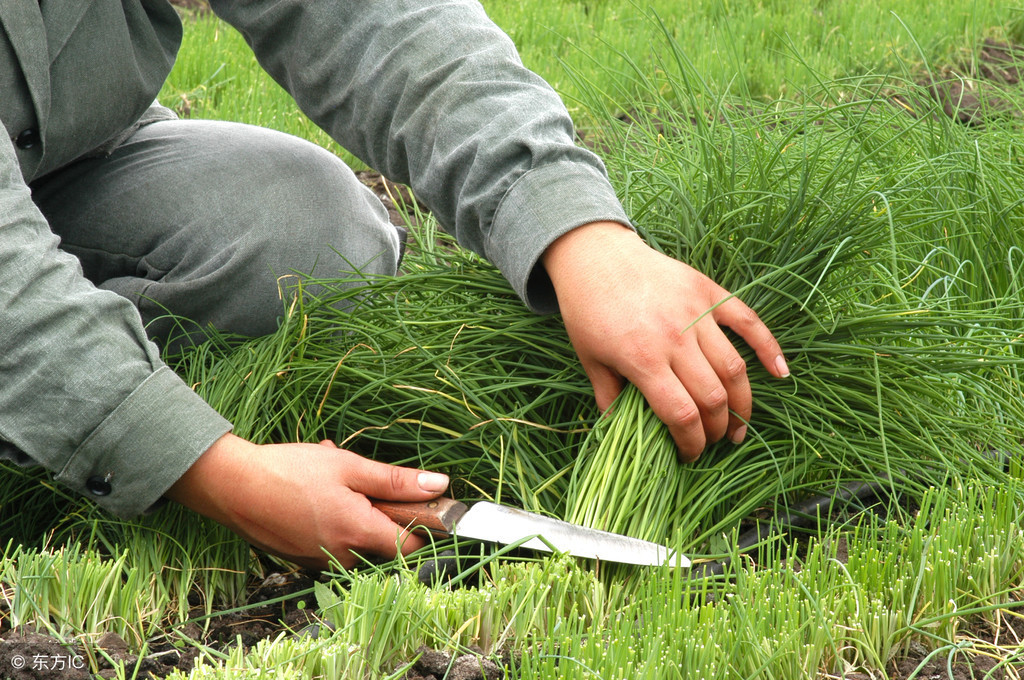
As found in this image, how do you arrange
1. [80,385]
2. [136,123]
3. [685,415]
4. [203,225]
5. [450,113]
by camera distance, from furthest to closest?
[136,123]
[203,225]
[450,113]
[685,415]
[80,385]

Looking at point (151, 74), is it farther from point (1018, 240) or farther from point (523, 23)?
point (523, 23)

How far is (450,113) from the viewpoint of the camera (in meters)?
1.75

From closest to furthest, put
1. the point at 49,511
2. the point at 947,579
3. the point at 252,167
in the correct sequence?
the point at 947,579
the point at 49,511
the point at 252,167

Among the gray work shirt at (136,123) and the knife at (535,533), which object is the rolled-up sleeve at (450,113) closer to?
the gray work shirt at (136,123)

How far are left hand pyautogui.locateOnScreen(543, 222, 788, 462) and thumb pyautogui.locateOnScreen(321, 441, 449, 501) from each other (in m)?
0.34

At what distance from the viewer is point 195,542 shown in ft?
5.24

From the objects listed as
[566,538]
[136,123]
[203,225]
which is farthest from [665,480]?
[136,123]

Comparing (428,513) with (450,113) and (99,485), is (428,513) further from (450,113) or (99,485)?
(450,113)

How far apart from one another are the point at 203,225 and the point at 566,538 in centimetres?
117

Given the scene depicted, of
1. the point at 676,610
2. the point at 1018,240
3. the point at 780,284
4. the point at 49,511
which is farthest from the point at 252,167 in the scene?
the point at 1018,240

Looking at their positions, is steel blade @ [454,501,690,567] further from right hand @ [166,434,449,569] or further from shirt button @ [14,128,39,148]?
shirt button @ [14,128,39,148]

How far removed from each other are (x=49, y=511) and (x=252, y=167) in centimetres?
86

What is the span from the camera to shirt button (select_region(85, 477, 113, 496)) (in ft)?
4.69

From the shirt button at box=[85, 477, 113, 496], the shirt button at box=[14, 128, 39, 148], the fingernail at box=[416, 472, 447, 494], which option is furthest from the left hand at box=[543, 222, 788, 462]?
the shirt button at box=[14, 128, 39, 148]
